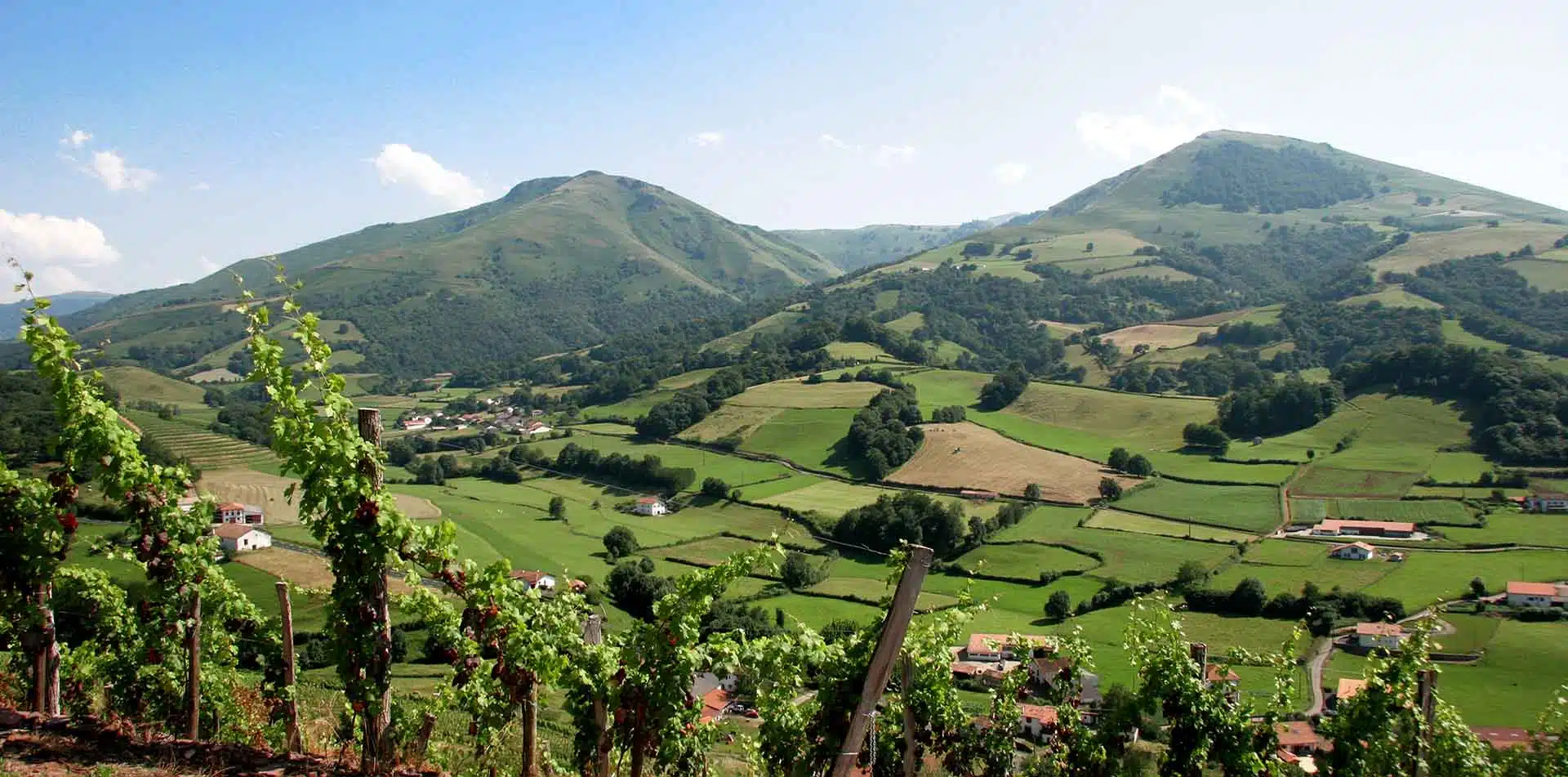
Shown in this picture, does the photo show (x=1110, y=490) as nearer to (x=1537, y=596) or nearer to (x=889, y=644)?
(x=1537, y=596)

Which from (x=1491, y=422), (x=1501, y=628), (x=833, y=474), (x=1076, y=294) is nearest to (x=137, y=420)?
(x=833, y=474)

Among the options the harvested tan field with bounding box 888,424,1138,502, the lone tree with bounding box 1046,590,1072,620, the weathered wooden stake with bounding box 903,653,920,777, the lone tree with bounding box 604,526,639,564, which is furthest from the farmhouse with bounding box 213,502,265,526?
the weathered wooden stake with bounding box 903,653,920,777

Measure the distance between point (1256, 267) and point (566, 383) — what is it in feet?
490

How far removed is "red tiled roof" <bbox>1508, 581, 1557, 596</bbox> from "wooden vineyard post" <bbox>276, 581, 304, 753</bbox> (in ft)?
157

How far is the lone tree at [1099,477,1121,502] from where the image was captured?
6072 centimetres

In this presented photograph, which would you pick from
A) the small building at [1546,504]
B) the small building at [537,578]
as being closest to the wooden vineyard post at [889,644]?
the small building at [537,578]

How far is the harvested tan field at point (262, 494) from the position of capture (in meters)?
54.8

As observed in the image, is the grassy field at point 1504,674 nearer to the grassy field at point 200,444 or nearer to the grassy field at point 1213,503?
the grassy field at point 1213,503

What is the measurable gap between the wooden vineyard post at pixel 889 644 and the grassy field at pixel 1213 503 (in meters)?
53.4

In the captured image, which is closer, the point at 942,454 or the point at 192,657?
the point at 192,657

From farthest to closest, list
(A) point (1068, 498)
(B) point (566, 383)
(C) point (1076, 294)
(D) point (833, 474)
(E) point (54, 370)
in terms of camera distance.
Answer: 1. (C) point (1076, 294)
2. (B) point (566, 383)
3. (D) point (833, 474)
4. (A) point (1068, 498)
5. (E) point (54, 370)

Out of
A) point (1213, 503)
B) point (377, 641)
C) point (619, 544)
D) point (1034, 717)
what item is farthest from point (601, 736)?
point (1213, 503)

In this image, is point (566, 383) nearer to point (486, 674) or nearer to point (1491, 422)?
point (1491, 422)

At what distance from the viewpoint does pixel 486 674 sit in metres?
9.45
